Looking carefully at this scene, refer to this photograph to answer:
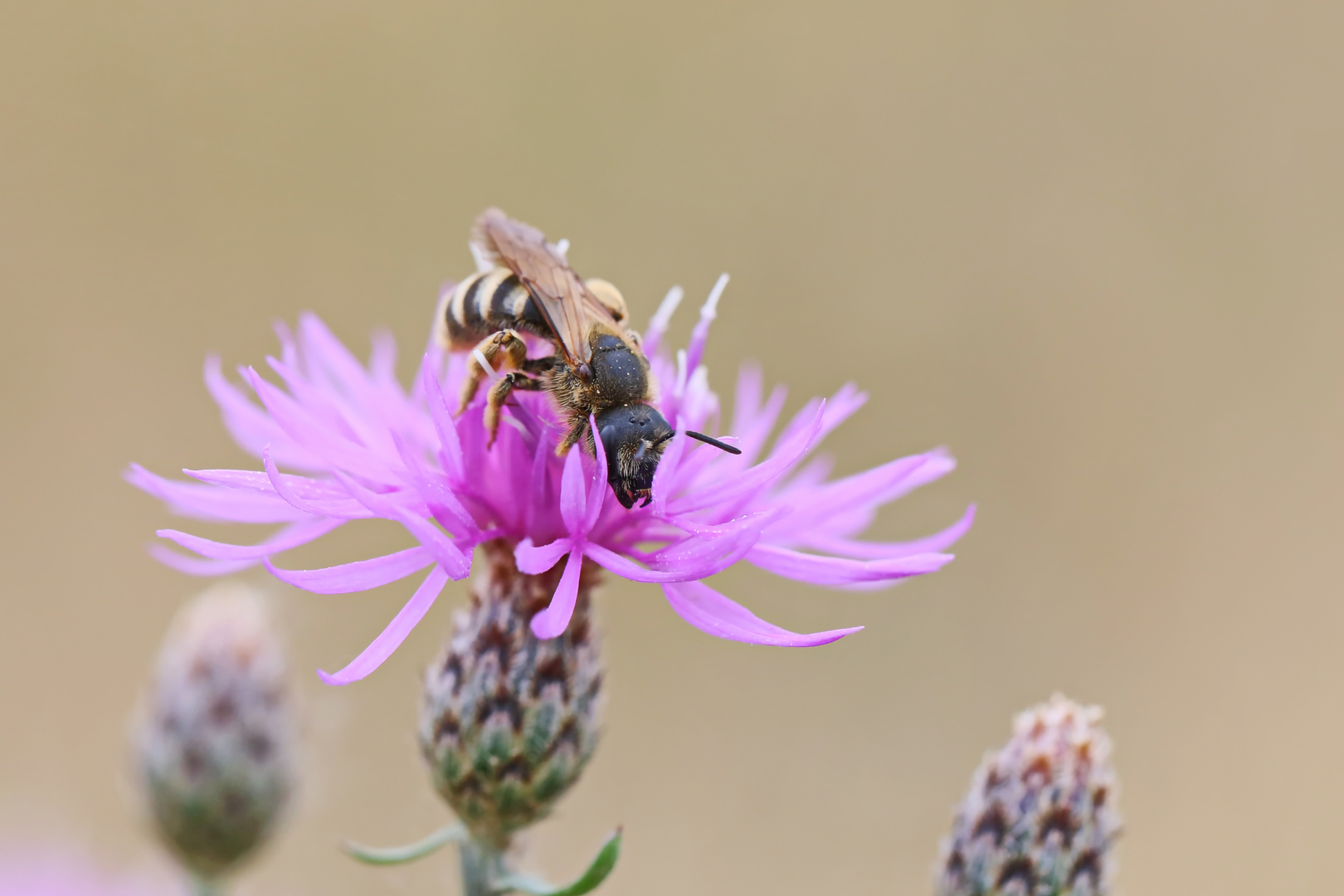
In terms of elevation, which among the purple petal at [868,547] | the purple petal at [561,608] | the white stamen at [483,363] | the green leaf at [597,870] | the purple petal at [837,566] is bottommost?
the green leaf at [597,870]

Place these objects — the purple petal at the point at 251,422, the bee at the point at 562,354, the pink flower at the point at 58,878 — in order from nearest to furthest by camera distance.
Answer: the bee at the point at 562,354 → the purple petal at the point at 251,422 → the pink flower at the point at 58,878

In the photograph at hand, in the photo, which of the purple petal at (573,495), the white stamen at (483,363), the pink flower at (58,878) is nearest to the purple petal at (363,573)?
the purple petal at (573,495)

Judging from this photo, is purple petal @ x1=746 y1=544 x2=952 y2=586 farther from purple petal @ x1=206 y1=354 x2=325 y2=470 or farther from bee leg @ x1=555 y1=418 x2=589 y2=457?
purple petal @ x1=206 y1=354 x2=325 y2=470

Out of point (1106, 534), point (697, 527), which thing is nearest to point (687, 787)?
point (1106, 534)

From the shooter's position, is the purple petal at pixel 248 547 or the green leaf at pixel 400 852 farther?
the green leaf at pixel 400 852

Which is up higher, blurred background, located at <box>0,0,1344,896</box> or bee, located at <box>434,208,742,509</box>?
blurred background, located at <box>0,0,1344,896</box>

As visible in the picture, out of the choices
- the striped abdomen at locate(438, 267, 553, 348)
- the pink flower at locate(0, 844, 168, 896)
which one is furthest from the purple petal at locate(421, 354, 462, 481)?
the pink flower at locate(0, 844, 168, 896)

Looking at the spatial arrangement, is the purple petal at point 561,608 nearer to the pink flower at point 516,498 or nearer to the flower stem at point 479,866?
the pink flower at point 516,498
